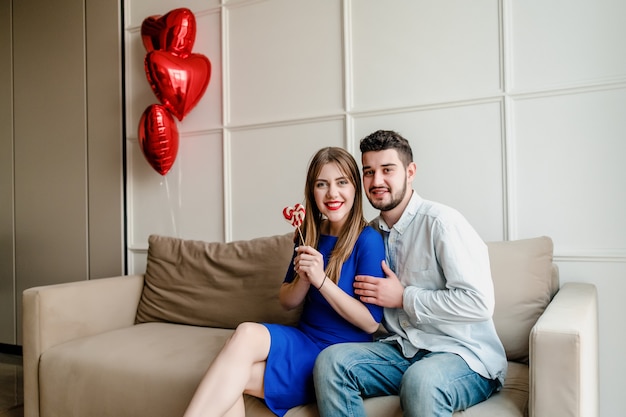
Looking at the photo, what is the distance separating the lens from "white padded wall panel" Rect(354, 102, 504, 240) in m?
2.10

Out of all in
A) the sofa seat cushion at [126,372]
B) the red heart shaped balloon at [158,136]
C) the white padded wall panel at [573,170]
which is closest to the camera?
the sofa seat cushion at [126,372]

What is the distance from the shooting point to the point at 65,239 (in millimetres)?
3203

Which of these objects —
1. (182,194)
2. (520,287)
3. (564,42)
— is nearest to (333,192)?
(520,287)

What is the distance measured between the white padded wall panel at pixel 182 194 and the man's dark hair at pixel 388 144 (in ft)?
4.49

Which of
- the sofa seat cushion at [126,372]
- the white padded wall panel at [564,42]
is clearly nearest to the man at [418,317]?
the sofa seat cushion at [126,372]

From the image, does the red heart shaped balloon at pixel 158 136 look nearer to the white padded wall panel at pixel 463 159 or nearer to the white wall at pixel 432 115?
the white wall at pixel 432 115

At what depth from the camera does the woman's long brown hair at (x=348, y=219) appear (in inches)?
61.6

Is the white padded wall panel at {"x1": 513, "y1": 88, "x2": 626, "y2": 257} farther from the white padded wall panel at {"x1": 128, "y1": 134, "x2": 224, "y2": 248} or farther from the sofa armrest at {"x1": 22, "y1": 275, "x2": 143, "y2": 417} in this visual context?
the sofa armrest at {"x1": 22, "y1": 275, "x2": 143, "y2": 417}

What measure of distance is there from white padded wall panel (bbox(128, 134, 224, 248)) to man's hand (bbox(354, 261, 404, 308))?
1.41 metres

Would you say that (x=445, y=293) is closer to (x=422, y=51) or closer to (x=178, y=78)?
(x=422, y=51)

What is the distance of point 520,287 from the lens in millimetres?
1736

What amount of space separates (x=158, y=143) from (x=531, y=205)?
1872 mm

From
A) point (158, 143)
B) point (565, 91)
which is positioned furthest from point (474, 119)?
point (158, 143)

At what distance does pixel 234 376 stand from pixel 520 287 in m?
1.04
